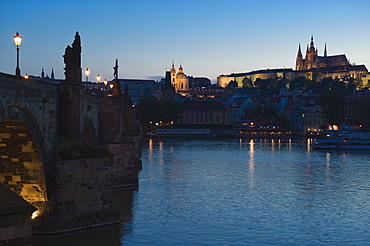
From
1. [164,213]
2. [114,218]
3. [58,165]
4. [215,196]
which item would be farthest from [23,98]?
[215,196]

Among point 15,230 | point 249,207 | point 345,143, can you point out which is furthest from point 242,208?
point 345,143

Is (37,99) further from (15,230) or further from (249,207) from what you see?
(249,207)

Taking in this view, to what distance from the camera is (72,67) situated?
2391 centimetres

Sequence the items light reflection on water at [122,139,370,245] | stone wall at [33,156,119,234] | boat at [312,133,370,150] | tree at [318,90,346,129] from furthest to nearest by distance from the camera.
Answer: tree at [318,90,346,129]
boat at [312,133,370,150]
light reflection on water at [122,139,370,245]
stone wall at [33,156,119,234]

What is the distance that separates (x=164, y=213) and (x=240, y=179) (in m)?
17.1

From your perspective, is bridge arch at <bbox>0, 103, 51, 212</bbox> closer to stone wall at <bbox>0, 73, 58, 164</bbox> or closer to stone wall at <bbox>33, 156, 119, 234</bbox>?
stone wall at <bbox>0, 73, 58, 164</bbox>

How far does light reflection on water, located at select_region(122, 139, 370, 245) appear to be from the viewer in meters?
24.4

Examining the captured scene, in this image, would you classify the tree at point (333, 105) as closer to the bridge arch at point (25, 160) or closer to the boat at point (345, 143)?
the boat at point (345, 143)

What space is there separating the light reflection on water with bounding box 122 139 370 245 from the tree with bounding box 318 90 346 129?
3165 inches

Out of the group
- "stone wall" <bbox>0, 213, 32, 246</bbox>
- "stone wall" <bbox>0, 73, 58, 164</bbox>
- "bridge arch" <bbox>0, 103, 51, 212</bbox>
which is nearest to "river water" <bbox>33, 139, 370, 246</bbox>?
"bridge arch" <bbox>0, 103, 51, 212</bbox>

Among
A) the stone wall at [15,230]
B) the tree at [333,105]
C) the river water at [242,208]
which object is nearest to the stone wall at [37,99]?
the river water at [242,208]

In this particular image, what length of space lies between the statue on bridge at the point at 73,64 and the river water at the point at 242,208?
6.26 meters

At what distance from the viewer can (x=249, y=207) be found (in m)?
31.2

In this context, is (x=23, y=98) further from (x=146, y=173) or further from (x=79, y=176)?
(x=146, y=173)
